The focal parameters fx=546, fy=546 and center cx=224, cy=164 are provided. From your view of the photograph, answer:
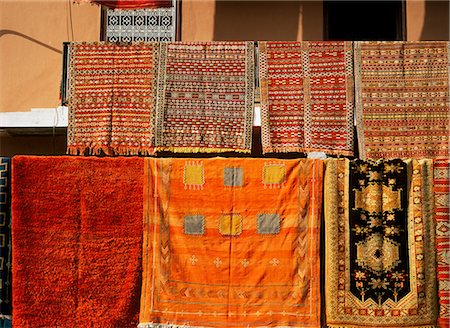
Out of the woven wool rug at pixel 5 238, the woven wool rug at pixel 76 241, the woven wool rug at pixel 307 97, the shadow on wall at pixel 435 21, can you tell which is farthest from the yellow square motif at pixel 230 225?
the shadow on wall at pixel 435 21

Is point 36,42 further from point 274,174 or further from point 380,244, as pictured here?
point 380,244

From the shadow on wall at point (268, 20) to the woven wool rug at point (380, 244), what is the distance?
2.95 meters

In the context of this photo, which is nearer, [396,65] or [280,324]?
[280,324]

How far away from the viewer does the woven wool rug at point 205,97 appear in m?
4.82

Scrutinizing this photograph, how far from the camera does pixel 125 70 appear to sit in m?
4.98

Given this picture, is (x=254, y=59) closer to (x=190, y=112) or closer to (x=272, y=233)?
(x=190, y=112)

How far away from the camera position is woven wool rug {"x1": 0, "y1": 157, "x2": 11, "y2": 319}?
436 cm

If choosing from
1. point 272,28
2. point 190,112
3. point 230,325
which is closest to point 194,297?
point 230,325

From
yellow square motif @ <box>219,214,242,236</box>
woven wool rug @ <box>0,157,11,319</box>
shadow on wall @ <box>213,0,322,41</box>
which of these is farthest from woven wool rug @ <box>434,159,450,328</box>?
woven wool rug @ <box>0,157,11,319</box>

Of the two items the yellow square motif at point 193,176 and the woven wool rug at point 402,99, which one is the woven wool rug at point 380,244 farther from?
the yellow square motif at point 193,176

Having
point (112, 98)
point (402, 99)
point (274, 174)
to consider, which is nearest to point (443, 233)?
point (402, 99)

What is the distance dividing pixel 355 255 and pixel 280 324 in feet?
2.62

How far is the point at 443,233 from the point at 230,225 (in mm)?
1676

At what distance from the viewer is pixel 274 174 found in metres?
4.40
